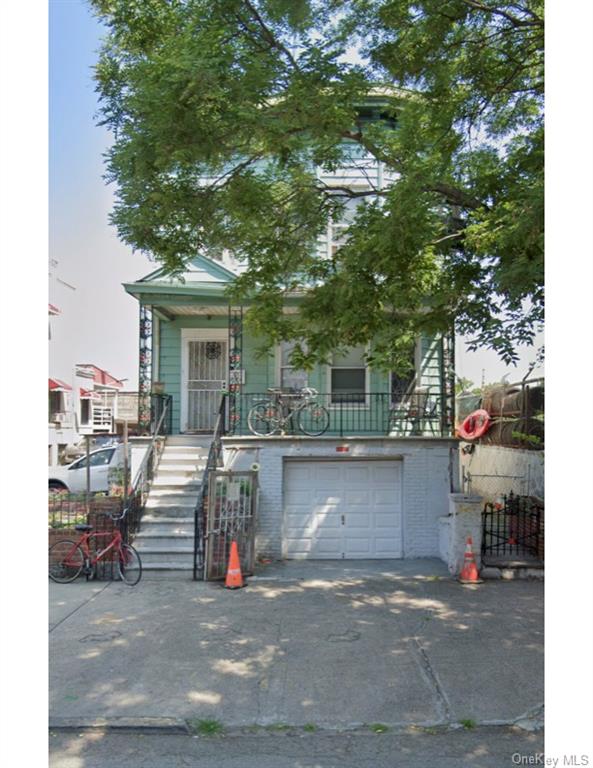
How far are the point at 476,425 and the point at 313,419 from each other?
17.3 feet

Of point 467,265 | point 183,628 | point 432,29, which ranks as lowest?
point 183,628

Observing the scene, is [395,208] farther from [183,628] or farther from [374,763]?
[183,628]

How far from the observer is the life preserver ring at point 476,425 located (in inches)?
630

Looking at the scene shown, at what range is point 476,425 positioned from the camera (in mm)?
16453

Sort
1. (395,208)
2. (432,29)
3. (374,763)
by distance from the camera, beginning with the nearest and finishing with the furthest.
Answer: (374,763) → (395,208) → (432,29)

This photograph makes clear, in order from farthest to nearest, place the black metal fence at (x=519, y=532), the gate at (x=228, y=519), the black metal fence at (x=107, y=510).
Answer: the black metal fence at (x=519, y=532)
the black metal fence at (x=107, y=510)
the gate at (x=228, y=519)

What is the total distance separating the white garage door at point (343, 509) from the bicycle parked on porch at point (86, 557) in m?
3.26

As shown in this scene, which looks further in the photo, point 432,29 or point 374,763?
point 432,29

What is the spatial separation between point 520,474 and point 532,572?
3.43 m

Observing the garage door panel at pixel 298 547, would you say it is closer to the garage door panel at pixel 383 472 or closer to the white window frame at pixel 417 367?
the garage door panel at pixel 383 472

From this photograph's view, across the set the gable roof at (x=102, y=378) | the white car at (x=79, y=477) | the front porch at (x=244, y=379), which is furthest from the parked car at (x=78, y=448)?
the front porch at (x=244, y=379)

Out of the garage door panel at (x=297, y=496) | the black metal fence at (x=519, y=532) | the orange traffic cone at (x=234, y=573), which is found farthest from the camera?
the garage door panel at (x=297, y=496)
